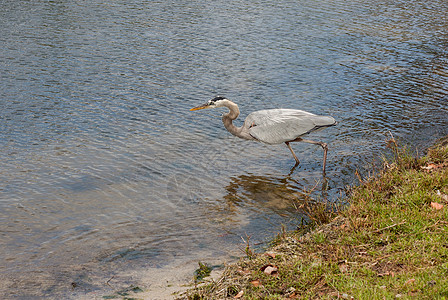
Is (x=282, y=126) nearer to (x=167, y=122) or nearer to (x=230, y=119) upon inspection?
(x=230, y=119)

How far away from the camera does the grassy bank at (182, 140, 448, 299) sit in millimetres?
4625

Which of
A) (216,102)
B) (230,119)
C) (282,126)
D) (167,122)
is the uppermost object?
(216,102)

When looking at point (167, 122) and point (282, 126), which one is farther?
point (167, 122)

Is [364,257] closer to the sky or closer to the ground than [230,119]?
closer to the sky

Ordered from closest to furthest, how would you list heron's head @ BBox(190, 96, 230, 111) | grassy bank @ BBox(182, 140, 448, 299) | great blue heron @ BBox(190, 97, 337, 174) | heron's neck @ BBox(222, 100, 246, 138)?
grassy bank @ BBox(182, 140, 448, 299), great blue heron @ BBox(190, 97, 337, 174), heron's neck @ BBox(222, 100, 246, 138), heron's head @ BBox(190, 96, 230, 111)

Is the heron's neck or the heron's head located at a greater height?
the heron's head

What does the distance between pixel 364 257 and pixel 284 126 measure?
420 cm

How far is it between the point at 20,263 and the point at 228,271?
2.60m

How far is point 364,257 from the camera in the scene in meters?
5.12

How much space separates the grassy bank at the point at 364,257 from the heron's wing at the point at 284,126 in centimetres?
276

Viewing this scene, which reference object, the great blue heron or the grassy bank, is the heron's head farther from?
the grassy bank

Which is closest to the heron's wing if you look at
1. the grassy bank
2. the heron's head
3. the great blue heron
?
the great blue heron

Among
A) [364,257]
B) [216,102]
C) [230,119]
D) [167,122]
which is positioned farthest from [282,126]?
[364,257]

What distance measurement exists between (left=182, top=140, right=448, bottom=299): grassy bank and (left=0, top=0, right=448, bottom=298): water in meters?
1.06
